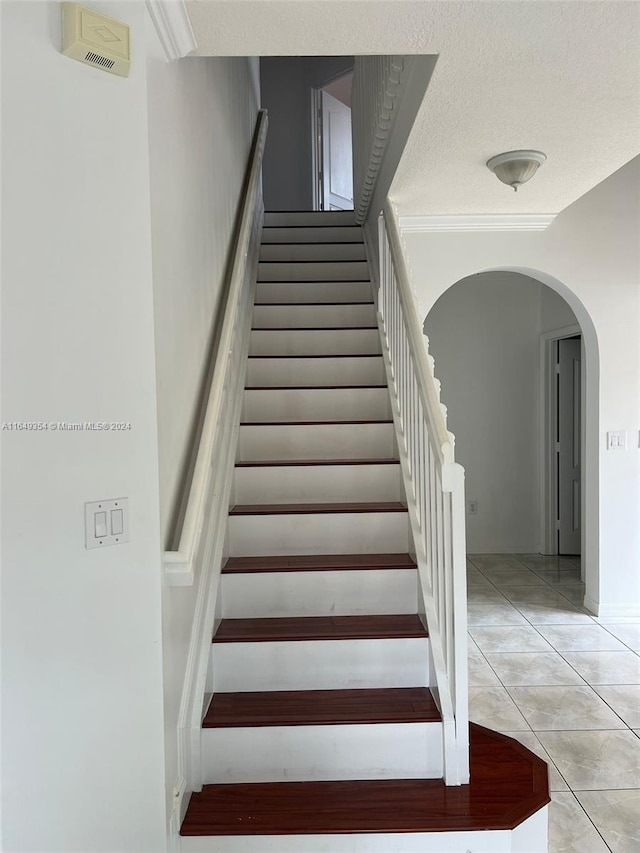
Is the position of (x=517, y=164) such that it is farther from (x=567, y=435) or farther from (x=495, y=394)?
(x=567, y=435)

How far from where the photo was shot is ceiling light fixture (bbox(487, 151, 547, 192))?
2713mm

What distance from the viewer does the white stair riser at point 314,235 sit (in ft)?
15.6

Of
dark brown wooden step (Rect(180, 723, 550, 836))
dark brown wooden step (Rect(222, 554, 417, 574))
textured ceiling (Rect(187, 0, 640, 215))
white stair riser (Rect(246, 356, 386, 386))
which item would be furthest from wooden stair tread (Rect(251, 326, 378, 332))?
dark brown wooden step (Rect(180, 723, 550, 836))

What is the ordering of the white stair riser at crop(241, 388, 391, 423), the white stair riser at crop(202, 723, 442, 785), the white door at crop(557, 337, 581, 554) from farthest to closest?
1. the white door at crop(557, 337, 581, 554)
2. the white stair riser at crop(241, 388, 391, 423)
3. the white stair riser at crop(202, 723, 442, 785)

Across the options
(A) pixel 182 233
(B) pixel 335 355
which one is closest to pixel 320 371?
(B) pixel 335 355

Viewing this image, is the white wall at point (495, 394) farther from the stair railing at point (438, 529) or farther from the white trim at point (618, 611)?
the stair railing at point (438, 529)

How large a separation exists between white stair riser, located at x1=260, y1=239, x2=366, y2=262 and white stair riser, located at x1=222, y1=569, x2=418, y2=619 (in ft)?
9.76

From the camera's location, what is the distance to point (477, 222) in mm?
3729

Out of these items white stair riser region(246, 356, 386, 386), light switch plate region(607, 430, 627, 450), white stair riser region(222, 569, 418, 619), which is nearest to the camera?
white stair riser region(222, 569, 418, 619)

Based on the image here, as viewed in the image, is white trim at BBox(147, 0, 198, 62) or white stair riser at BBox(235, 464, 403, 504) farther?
white stair riser at BBox(235, 464, 403, 504)

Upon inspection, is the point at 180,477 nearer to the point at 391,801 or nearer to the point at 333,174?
the point at 391,801

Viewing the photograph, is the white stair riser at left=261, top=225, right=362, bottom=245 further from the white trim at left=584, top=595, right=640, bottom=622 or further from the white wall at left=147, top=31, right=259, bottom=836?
the white trim at left=584, top=595, right=640, bottom=622

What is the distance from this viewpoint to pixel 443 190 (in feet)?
10.7

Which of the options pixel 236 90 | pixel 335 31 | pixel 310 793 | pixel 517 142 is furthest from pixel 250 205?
pixel 310 793
